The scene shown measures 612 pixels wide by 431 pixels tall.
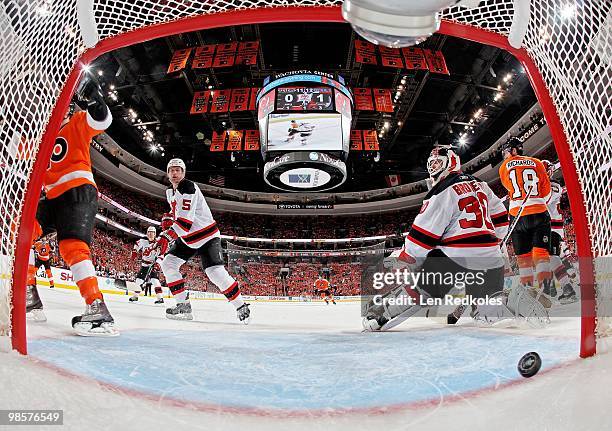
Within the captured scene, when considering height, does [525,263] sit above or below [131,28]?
below

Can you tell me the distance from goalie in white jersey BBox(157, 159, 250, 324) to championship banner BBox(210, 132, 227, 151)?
7.91m

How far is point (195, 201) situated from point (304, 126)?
4.24 meters

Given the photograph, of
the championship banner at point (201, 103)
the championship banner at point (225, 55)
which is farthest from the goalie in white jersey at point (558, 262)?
the championship banner at point (201, 103)

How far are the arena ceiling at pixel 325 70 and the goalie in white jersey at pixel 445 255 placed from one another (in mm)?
7122

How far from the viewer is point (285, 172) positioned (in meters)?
7.84

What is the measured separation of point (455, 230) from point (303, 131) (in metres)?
5.11

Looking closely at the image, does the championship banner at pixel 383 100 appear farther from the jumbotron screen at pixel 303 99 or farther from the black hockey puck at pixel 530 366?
the black hockey puck at pixel 530 366

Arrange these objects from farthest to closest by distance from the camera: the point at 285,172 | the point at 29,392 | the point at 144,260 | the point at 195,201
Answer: the point at 285,172
the point at 144,260
the point at 195,201
the point at 29,392

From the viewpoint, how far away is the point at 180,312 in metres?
2.82

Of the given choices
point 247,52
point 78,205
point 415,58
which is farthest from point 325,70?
point 78,205

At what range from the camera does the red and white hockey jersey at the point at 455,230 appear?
6.18ft

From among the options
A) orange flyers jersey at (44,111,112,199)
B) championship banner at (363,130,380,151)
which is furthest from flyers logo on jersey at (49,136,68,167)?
championship banner at (363,130,380,151)

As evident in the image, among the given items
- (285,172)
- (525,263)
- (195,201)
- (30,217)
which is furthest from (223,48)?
(30,217)

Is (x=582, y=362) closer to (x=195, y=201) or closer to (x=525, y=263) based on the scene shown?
(x=525, y=263)
